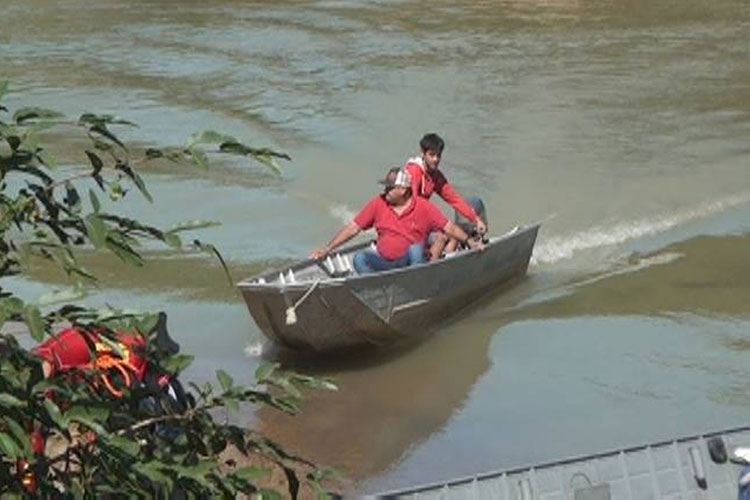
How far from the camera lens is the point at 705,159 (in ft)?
56.1

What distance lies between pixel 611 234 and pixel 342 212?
116 inches

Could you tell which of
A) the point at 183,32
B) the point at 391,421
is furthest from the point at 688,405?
the point at 183,32

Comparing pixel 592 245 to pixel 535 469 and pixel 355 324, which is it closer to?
→ pixel 355 324

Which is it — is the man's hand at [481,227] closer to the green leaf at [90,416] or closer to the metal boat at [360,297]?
the metal boat at [360,297]

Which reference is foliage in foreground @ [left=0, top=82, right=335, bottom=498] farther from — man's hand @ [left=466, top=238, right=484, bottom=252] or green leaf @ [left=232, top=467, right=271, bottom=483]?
man's hand @ [left=466, top=238, right=484, bottom=252]

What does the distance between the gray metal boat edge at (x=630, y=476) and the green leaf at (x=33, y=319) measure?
3614 mm

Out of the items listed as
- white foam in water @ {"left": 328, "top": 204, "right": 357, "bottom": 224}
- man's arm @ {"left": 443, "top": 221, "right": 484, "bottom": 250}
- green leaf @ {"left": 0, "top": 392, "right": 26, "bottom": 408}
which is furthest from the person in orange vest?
white foam in water @ {"left": 328, "top": 204, "right": 357, "bottom": 224}

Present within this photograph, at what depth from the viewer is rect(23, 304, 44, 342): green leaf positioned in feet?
9.17

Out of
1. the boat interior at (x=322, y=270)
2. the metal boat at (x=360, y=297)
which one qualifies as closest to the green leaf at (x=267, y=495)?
the metal boat at (x=360, y=297)

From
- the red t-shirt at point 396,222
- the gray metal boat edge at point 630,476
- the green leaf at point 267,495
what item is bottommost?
the red t-shirt at point 396,222

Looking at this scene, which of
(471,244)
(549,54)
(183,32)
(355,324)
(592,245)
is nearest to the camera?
(355,324)

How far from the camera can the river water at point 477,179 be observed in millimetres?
10008

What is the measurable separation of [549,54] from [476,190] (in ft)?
27.4

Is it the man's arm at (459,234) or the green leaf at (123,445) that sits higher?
the green leaf at (123,445)
